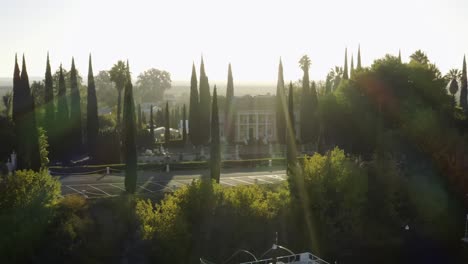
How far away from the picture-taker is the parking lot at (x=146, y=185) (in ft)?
112

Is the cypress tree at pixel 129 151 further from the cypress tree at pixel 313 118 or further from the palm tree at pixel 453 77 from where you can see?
the palm tree at pixel 453 77

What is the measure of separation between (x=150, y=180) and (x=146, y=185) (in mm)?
2287

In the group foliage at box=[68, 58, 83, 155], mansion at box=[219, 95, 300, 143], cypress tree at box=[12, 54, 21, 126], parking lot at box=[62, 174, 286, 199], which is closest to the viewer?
parking lot at box=[62, 174, 286, 199]

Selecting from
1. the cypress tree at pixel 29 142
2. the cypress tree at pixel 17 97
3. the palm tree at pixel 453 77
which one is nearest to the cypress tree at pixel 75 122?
the cypress tree at pixel 17 97

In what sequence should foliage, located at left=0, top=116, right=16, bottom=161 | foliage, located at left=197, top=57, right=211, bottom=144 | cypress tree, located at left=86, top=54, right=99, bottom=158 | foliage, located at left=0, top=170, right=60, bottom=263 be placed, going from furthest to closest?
1. foliage, located at left=197, top=57, right=211, bottom=144
2. cypress tree, located at left=86, top=54, right=99, bottom=158
3. foliage, located at left=0, top=116, right=16, bottom=161
4. foliage, located at left=0, top=170, right=60, bottom=263

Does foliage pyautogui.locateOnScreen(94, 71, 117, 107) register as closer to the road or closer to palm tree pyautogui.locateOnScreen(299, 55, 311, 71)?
palm tree pyautogui.locateOnScreen(299, 55, 311, 71)

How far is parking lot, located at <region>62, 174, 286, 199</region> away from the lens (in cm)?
3422

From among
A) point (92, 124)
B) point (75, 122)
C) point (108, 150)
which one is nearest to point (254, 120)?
point (108, 150)

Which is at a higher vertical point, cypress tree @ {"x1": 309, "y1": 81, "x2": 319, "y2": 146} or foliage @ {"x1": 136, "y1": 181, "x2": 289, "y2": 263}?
cypress tree @ {"x1": 309, "y1": 81, "x2": 319, "y2": 146}

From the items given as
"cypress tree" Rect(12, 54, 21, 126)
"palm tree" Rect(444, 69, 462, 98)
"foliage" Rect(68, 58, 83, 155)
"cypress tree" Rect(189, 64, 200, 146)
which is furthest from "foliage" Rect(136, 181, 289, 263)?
"palm tree" Rect(444, 69, 462, 98)

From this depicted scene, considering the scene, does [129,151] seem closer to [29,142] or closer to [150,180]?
[150,180]

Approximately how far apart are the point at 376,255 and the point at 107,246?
51.9ft

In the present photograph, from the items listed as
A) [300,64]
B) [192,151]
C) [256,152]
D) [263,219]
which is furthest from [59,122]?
[300,64]

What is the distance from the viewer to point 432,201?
35781 millimetres
